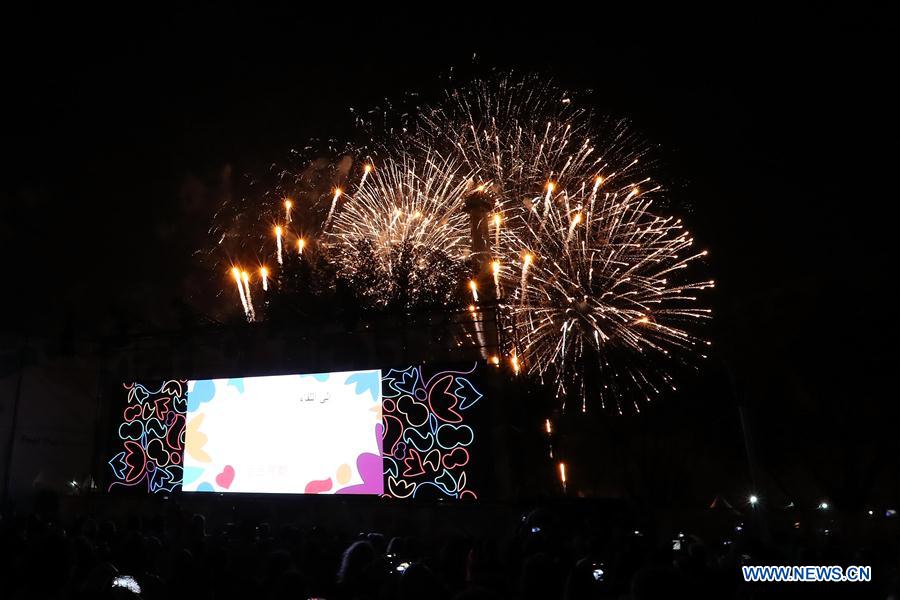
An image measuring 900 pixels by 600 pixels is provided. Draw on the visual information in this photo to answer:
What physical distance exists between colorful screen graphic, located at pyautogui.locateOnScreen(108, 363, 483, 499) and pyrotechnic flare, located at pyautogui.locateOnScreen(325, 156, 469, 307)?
158 inches

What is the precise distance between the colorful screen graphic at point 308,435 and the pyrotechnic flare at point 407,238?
400 centimetres

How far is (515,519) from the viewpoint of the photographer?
10883mm

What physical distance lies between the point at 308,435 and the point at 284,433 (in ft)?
1.86

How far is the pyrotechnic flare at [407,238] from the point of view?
52.6 ft

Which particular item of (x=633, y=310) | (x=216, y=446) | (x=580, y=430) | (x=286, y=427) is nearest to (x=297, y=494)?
(x=286, y=427)

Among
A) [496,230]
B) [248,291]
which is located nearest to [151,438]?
[248,291]

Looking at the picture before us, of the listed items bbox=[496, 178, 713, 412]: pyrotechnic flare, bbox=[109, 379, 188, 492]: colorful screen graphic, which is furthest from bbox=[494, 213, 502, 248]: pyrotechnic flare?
bbox=[109, 379, 188, 492]: colorful screen graphic

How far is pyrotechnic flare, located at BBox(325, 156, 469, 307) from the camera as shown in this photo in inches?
632

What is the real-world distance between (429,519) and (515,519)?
5.11 ft

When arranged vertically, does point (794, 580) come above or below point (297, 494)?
below

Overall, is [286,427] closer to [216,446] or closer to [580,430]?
[216,446]

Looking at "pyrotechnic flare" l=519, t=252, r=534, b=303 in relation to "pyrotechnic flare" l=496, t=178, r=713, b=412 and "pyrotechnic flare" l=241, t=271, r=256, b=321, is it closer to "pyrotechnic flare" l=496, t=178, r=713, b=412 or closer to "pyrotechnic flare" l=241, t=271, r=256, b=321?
"pyrotechnic flare" l=496, t=178, r=713, b=412

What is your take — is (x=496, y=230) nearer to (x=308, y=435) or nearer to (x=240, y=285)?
(x=240, y=285)

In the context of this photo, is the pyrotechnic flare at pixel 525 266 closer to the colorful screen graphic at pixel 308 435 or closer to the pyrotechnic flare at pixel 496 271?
the pyrotechnic flare at pixel 496 271
